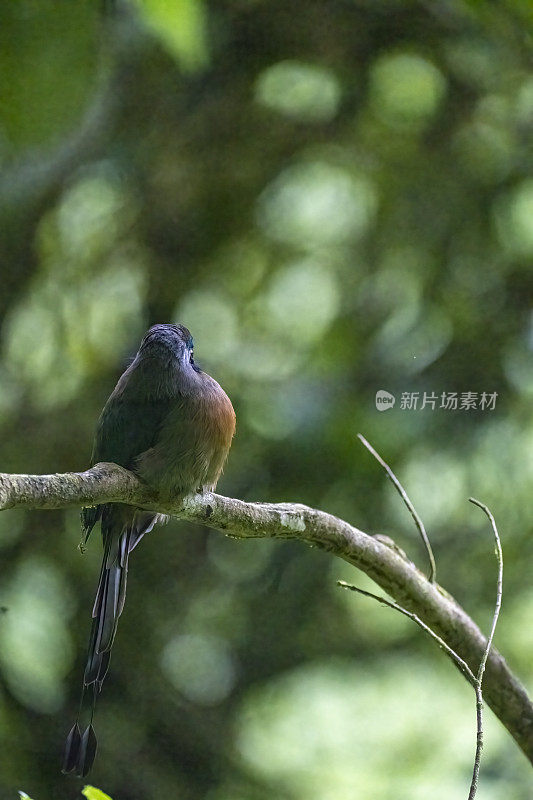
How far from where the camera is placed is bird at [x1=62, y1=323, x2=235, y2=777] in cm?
127

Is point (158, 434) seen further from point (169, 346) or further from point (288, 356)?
point (288, 356)

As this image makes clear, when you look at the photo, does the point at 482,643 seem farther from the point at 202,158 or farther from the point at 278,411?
the point at 202,158

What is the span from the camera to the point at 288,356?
2568 mm

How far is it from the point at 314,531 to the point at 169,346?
0.36m

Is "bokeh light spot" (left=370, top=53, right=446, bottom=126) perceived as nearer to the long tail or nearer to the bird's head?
the bird's head

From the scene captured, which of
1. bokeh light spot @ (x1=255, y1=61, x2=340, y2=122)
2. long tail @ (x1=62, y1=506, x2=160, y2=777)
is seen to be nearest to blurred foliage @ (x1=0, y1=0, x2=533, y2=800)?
bokeh light spot @ (x1=255, y1=61, x2=340, y2=122)

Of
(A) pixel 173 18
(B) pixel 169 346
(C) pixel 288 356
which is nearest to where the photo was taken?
(A) pixel 173 18

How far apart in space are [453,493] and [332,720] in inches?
31.2

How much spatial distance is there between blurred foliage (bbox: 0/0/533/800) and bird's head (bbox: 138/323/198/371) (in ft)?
3.74

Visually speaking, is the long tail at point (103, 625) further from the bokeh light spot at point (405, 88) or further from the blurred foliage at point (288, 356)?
the bokeh light spot at point (405, 88)

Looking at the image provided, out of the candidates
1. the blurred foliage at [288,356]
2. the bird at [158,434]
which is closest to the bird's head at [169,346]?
the bird at [158,434]

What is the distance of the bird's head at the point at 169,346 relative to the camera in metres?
1.27

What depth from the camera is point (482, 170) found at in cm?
267

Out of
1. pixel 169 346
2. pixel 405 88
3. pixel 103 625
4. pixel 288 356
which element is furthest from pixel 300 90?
pixel 103 625
